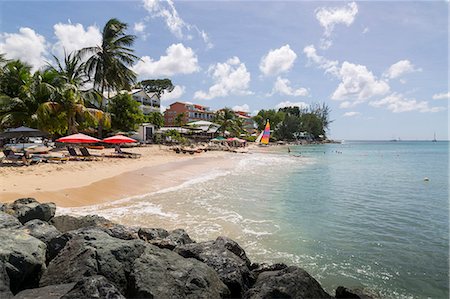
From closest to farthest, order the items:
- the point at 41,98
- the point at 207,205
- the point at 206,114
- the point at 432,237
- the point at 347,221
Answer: the point at 432,237 → the point at 347,221 → the point at 207,205 → the point at 41,98 → the point at 206,114

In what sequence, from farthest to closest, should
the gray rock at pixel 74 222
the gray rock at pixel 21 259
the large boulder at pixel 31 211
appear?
the large boulder at pixel 31 211
the gray rock at pixel 74 222
the gray rock at pixel 21 259

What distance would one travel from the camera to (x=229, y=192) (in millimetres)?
12305

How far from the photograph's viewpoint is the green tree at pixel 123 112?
115 feet

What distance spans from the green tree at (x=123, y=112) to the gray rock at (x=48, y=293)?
33708 millimetres

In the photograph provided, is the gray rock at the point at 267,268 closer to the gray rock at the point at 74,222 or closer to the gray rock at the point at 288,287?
the gray rock at the point at 288,287

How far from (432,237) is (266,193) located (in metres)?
6.18

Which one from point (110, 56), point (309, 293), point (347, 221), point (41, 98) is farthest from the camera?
point (110, 56)

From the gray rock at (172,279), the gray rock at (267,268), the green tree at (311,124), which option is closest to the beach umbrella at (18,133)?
the gray rock at (172,279)

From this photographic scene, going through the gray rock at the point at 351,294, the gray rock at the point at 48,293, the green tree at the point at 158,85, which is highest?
the green tree at the point at 158,85

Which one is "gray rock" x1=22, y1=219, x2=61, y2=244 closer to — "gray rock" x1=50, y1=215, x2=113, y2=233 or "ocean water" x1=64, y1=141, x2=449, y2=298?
"gray rock" x1=50, y1=215, x2=113, y2=233

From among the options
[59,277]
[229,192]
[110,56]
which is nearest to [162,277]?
[59,277]

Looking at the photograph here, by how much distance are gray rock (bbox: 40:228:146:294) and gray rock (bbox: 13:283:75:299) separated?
0.23 m

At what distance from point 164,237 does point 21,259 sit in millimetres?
2486

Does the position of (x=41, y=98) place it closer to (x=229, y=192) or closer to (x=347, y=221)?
(x=229, y=192)
